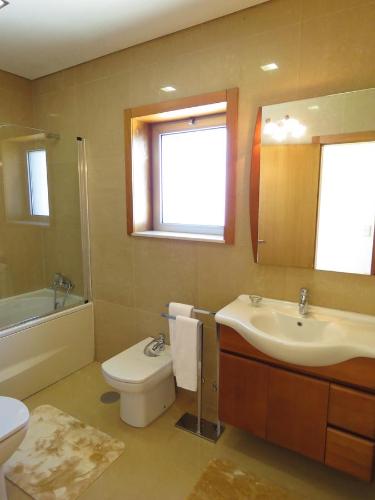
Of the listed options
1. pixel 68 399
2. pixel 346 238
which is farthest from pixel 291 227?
pixel 68 399

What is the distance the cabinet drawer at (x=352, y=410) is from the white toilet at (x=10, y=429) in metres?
1.44

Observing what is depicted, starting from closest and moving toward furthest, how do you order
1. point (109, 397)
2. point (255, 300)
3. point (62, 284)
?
point (255, 300)
point (109, 397)
point (62, 284)

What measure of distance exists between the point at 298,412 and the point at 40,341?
6.22ft

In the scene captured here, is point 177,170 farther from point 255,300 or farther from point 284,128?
point 255,300

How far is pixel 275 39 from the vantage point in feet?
5.61

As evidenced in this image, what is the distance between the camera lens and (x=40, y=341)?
2.42 meters

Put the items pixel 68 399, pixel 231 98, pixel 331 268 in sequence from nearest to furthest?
pixel 331 268 → pixel 231 98 → pixel 68 399

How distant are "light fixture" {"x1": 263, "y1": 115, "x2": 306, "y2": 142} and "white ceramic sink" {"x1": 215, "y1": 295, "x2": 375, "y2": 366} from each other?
941 mm

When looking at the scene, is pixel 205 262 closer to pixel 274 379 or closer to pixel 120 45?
pixel 274 379

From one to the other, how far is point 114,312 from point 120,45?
6.64 feet

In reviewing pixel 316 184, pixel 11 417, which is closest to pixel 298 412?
pixel 316 184

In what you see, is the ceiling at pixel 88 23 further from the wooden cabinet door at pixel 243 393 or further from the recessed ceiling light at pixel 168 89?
the wooden cabinet door at pixel 243 393

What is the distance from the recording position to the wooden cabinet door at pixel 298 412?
145cm

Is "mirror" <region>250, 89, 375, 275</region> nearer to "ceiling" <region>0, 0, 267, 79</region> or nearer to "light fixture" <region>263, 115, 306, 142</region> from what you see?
"light fixture" <region>263, 115, 306, 142</region>
